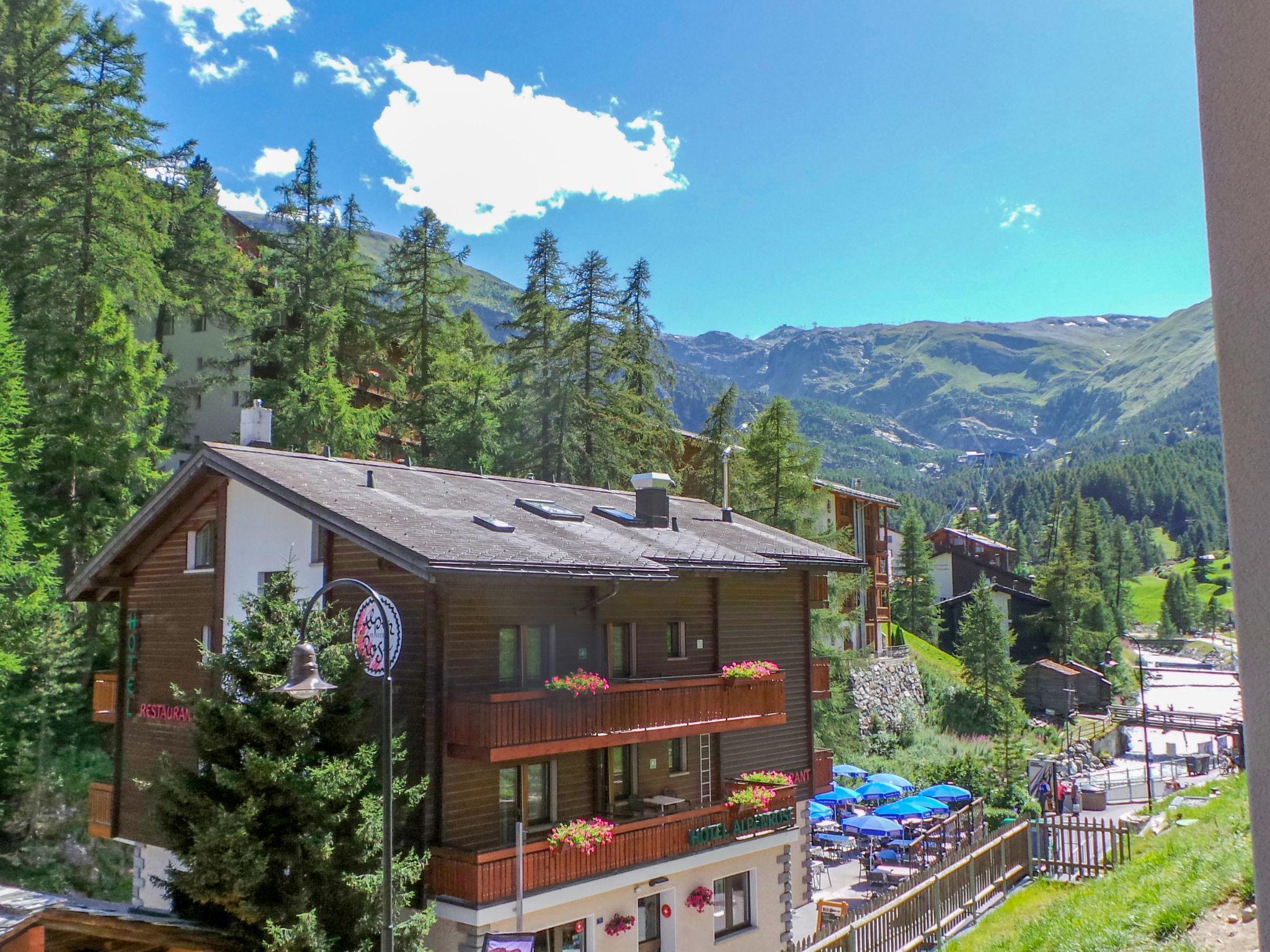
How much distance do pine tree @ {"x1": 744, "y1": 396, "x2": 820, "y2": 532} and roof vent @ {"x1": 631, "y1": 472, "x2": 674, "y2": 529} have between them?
57.6ft

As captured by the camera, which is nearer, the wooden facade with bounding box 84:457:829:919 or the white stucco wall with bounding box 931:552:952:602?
the wooden facade with bounding box 84:457:829:919

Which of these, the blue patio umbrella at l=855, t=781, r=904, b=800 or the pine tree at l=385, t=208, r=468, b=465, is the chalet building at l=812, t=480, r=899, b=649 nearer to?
the blue patio umbrella at l=855, t=781, r=904, b=800

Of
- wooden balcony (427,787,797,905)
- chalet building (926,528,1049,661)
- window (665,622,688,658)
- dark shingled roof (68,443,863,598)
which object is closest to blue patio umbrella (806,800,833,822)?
dark shingled roof (68,443,863,598)

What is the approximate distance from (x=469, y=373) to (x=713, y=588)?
68.4 ft

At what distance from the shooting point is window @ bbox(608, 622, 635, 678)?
63.9 feet

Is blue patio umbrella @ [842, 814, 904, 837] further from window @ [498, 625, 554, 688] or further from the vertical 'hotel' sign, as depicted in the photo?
the vertical 'hotel' sign

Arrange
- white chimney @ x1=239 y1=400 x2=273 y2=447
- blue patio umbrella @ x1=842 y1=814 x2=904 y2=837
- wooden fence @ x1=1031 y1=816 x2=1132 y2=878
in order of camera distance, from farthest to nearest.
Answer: blue patio umbrella @ x1=842 y1=814 x2=904 y2=837 → wooden fence @ x1=1031 y1=816 x2=1132 y2=878 → white chimney @ x1=239 y1=400 x2=273 y2=447

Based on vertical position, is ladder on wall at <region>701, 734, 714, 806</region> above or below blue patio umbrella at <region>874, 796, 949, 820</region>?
above

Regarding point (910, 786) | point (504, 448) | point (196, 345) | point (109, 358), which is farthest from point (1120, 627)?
point (109, 358)

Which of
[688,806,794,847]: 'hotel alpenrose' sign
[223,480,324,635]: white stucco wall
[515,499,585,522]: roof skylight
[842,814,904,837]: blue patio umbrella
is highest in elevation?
[515,499,585,522]: roof skylight

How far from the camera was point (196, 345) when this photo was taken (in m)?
41.8

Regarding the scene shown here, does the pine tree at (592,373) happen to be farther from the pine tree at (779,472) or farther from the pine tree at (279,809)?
the pine tree at (279,809)

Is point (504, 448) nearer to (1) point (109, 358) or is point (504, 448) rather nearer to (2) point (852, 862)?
(1) point (109, 358)

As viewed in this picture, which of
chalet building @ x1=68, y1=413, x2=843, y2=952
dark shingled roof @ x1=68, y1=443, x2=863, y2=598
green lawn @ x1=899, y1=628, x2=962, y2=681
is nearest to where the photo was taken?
dark shingled roof @ x1=68, y1=443, x2=863, y2=598
